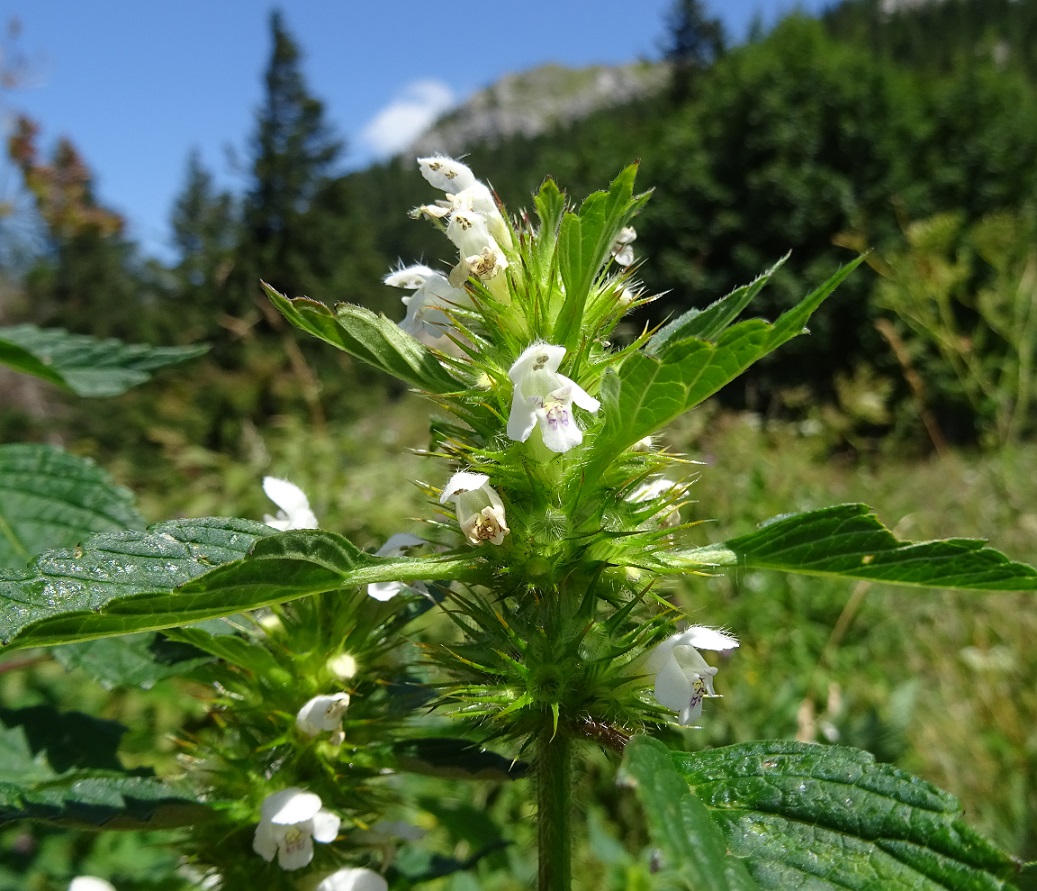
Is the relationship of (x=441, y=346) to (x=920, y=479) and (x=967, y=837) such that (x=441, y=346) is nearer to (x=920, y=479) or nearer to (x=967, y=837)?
(x=967, y=837)

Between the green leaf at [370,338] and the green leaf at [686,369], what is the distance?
242 mm

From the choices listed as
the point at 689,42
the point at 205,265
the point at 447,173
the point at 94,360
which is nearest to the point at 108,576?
the point at 447,173

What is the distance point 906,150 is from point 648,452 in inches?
1107

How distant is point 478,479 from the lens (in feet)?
2.70

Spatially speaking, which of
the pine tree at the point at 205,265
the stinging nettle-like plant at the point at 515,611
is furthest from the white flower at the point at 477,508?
the pine tree at the point at 205,265

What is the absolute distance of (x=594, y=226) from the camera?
71 cm

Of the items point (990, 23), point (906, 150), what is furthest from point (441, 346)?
point (990, 23)

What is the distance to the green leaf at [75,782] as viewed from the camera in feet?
2.74

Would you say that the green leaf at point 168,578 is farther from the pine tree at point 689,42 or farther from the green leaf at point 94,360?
the pine tree at point 689,42

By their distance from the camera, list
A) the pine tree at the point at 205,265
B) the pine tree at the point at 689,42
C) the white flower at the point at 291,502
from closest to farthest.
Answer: the white flower at the point at 291,502 < the pine tree at the point at 205,265 < the pine tree at the point at 689,42

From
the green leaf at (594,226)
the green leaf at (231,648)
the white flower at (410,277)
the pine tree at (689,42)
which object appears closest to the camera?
the green leaf at (594,226)

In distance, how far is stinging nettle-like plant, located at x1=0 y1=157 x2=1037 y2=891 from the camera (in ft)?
2.11

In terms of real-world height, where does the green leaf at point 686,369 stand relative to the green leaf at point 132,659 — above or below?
above

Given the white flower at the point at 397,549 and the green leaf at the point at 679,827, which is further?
the white flower at the point at 397,549
